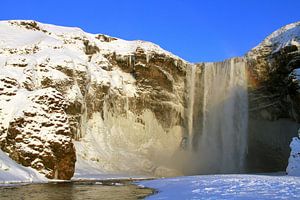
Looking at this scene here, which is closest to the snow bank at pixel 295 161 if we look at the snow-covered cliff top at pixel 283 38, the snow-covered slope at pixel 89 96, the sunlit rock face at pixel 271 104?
the snow-covered slope at pixel 89 96

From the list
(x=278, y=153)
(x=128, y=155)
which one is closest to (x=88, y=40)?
(x=128, y=155)

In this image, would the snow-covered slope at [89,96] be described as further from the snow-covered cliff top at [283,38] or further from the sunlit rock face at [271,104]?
the snow-covered cliff top at [283,38]

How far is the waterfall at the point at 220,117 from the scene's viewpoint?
6185cm

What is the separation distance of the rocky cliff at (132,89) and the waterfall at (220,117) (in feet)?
4.56

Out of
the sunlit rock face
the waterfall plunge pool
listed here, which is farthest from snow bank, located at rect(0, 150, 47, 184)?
the sunlit rock face

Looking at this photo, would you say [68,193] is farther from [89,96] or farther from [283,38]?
[283,38]

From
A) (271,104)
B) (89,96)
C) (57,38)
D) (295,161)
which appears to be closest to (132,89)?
(89,96)

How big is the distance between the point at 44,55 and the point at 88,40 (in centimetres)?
1154

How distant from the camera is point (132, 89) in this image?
6369 centimetres

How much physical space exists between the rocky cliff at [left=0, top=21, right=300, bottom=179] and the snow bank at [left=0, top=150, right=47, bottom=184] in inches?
558

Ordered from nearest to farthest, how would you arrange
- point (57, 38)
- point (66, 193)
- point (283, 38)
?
1. point (66, 193)
2. point (283, 38)
3. point (57, 38)

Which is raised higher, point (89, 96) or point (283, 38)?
point (283, 38)

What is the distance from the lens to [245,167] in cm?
6097

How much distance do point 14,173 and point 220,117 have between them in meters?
39.5
